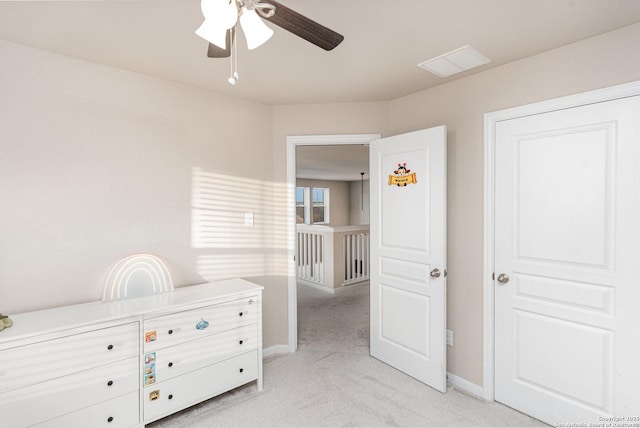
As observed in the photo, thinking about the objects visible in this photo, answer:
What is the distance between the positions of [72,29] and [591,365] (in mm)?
3514

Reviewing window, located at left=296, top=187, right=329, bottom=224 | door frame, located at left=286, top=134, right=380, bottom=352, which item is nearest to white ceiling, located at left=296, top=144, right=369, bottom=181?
door frame, located at left=286, top=134, right=380, bottom=352

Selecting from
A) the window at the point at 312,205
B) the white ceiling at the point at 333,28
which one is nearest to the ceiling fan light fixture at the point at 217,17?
the white ceiling at the point at 333,28

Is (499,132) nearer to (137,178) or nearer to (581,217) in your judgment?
(581,217)

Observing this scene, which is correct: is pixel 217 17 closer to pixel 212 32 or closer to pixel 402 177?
pixel 212 32

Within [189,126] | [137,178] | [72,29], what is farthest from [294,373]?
[72,29]

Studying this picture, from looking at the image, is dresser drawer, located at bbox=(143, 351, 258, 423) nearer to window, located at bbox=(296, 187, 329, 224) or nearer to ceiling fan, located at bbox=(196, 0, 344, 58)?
ceiling fan, located at bbox=(196, 0, 344, 58)

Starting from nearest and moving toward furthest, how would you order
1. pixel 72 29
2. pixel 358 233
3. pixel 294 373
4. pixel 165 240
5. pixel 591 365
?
pixel 72 29
pixel 591 365
pixel 165 240
pixel 294 373
pixel 358 233

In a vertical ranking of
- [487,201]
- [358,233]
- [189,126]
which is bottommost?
[358,233]

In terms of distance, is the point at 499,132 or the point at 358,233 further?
the point at 358,233

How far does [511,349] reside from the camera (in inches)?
87.4

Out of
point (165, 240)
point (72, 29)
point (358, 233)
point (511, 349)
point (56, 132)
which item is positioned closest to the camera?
point (72, 29)

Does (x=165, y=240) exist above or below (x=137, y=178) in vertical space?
below

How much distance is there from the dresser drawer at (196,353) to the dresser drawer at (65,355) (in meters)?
0.16

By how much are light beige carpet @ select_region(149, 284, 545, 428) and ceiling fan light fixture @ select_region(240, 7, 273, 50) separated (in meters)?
2.19
